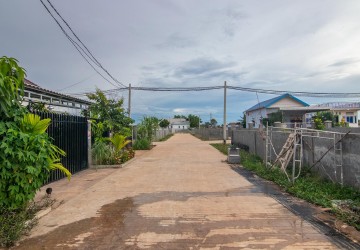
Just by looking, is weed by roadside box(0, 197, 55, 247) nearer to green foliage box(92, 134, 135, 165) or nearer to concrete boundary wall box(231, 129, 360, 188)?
concrete boundary wall box(231, 129, 360, 188)

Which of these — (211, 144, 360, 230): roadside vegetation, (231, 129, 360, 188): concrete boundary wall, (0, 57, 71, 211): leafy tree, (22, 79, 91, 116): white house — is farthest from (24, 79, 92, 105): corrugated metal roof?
(231, 129, 360, 188): concrete boundary wall

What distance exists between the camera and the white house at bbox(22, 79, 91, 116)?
12.0m

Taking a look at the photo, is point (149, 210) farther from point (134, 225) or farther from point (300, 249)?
point (300, 249)

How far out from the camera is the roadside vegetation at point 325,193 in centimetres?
592

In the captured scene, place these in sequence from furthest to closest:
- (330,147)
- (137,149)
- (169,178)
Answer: (137,149)
(169,178)
(330,147)

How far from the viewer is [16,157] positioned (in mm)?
5160

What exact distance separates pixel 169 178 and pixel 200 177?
109cm

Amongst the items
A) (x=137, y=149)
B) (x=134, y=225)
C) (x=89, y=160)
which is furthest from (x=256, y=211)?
(x=137, y=149)

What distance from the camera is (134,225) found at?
5.55m

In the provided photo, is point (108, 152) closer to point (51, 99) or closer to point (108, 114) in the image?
point (108, 114)

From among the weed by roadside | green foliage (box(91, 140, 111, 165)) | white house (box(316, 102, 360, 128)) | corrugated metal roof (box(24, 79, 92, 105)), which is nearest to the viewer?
the weed by roadside

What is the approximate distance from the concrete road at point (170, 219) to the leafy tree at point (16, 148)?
752 millimetres

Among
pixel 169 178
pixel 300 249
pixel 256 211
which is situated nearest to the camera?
pixel 300 249

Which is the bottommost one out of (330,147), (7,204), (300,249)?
(300,249)
